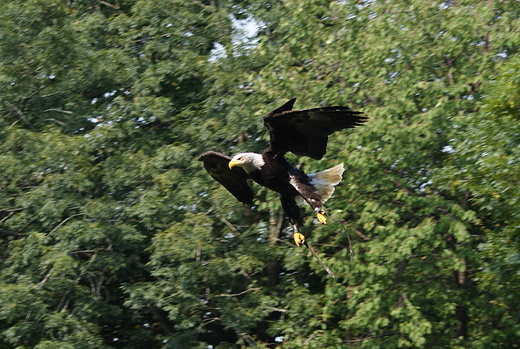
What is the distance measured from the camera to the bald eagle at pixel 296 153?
21.7 ft

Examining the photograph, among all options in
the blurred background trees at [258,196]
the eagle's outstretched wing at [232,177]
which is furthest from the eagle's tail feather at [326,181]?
the blurred background trees at [258,196]

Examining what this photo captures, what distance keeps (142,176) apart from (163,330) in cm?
223

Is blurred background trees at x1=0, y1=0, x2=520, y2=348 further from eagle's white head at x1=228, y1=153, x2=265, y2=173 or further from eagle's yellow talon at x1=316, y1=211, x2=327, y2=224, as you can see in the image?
eagle's white head at x1=228, y1=153, x2=265, y2=173

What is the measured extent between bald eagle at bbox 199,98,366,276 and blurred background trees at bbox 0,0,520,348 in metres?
2.73

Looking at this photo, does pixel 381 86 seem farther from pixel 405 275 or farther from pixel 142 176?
pixel 142 176

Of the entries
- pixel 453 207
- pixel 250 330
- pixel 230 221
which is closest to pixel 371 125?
pixel 453 207

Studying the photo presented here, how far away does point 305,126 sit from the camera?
674 cm

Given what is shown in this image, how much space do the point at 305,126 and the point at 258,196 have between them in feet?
15.8

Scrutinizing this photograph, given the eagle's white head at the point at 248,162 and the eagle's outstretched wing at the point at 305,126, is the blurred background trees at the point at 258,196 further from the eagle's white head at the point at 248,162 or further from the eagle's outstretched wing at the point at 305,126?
the eagle's white head at the point at 248,162

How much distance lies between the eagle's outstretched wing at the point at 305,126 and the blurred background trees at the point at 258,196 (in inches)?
116

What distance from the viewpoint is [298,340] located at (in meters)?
10.1

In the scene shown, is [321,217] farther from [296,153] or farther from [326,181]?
[326,181]

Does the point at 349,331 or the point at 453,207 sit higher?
the point at 453,207

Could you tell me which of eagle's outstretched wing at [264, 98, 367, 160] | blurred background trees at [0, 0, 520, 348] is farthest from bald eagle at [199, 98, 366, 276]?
blurred background trees at [0, 0, 520, 348]
